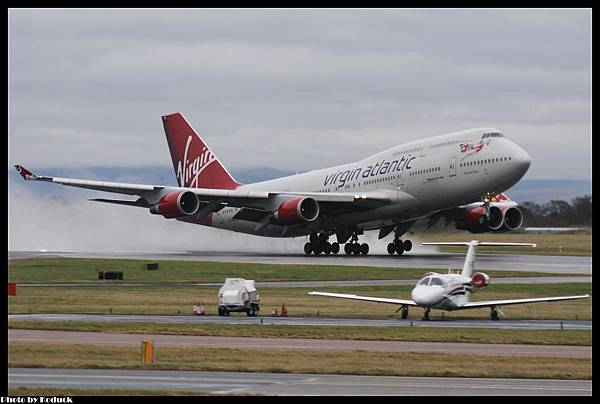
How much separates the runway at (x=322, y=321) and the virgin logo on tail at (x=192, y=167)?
4708 centimetres

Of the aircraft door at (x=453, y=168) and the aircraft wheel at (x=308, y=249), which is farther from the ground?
the aircraft door at (x=453, y=168)

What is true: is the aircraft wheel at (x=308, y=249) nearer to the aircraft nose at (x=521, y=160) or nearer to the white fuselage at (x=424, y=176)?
the white fuselage at (x=424, y=176)

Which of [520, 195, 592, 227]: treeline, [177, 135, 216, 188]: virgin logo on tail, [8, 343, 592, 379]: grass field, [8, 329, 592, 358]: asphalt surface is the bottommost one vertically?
[8, 343, 592, 379]: grass field

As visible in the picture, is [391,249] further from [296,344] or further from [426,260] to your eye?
[296,344]

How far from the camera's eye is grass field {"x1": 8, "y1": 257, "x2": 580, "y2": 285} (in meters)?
56.9

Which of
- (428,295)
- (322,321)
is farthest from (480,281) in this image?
(322,321)

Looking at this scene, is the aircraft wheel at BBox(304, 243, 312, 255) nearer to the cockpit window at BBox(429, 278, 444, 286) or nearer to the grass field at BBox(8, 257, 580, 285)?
the grass field at BBox(8, 257, 580, 285)

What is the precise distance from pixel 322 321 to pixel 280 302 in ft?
22.6

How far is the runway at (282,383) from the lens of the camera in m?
22.8

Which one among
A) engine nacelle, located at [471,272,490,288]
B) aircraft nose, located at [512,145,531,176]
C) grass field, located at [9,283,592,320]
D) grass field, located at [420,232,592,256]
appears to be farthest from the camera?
grass field, located at [420,232,592,256]

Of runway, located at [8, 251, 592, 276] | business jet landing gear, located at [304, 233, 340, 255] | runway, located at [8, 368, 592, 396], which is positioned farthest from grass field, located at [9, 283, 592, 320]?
business jet landing gear, located at [304, 233, 340, 255]

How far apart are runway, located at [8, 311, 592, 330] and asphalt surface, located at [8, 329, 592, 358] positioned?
4.50 meters

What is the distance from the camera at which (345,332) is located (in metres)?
35.0

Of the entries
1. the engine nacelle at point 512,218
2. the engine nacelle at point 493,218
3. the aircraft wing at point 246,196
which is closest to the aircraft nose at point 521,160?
the aircraft wing at point 246,196
